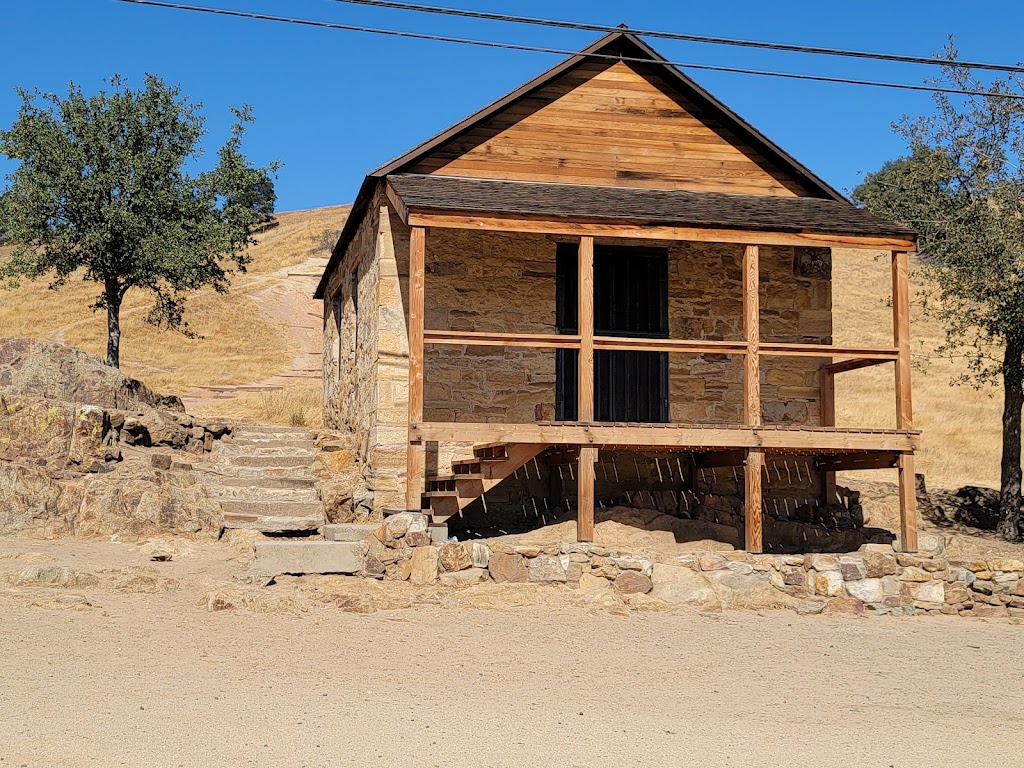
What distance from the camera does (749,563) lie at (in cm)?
1115

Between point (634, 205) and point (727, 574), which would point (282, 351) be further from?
point (727, 574)

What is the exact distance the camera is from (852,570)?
11164 mm

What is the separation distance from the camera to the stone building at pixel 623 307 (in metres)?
12.3

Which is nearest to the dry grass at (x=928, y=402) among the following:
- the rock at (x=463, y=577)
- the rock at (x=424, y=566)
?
the rock at (x=463, y=577)

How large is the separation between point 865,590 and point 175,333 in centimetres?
3242

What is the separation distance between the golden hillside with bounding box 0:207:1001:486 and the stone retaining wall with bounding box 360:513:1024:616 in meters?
7.58

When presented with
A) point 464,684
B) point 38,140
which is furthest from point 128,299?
point 464,684

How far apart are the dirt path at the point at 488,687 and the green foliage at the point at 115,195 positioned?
1154 cm

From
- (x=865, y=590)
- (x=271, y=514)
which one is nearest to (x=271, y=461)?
(x=271, y=514)

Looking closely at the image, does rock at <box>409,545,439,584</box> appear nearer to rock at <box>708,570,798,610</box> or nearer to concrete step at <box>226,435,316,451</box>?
rock at <box>708,570,798,610</box>

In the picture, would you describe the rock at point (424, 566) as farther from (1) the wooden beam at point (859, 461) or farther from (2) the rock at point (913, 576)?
(1) the wooden beam at point (859, 461)

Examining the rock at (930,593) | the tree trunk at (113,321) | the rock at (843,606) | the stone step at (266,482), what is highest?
the tree trunk at (113,321)

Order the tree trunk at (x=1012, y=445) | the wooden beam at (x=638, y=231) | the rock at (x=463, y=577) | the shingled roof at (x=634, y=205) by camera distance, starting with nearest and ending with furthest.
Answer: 1. the rock at (x=463, y=577)
2. the wooden beam at (x=638, y=231)
3. the shingled roof at (x=634, y=205)
4. the tree trunk at (x=1012, y=445)

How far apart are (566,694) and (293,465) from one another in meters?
8.32
